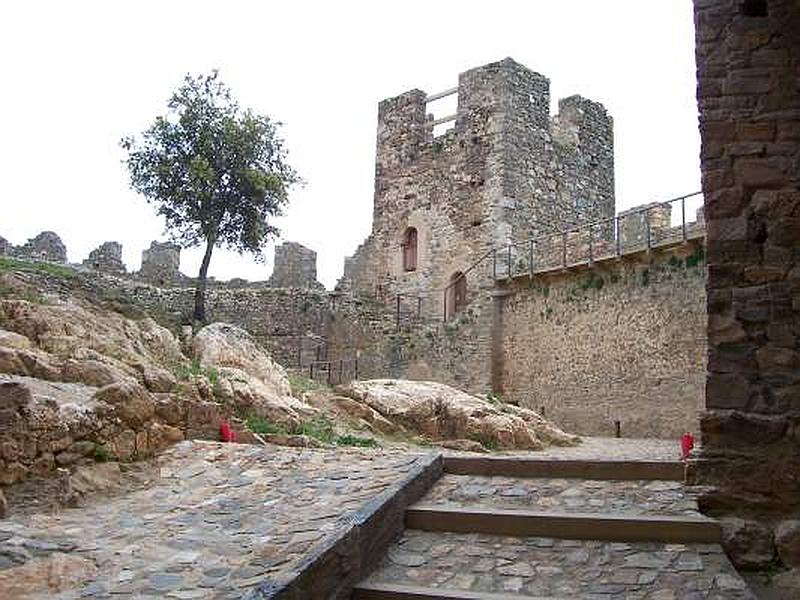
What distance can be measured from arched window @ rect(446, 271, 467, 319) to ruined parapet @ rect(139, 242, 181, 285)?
7631mm

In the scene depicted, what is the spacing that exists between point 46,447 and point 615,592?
3.99m

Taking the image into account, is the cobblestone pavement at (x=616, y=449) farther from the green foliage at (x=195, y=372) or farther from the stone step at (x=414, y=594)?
the stone step at (x=414, y=594)

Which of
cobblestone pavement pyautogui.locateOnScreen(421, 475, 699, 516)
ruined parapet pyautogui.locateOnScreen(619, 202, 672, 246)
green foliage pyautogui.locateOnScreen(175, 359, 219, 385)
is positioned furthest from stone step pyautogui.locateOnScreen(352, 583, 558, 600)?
ruined parapet pyautogui.locateOnScreen(619, 202, 672, 246)

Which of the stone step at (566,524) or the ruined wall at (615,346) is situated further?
the ruined wall at (615,346)

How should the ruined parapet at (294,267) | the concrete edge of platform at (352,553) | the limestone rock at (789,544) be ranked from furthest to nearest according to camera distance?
the ruined parapet at (294,267) → the limestone rock at (789,544) → the concrete edge of platform at (352,553)

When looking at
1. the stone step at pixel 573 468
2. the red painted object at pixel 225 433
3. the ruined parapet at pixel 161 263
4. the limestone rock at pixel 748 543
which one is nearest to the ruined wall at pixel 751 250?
the limestone rock at pixel 748 543

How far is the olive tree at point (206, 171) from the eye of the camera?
18141 mm

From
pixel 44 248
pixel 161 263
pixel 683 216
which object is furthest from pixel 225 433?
pixel 44 248

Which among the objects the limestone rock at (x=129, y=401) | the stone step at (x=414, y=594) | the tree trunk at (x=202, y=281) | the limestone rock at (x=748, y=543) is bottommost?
the stone step at (x=414, y=594)

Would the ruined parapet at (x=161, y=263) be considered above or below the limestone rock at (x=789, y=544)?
above

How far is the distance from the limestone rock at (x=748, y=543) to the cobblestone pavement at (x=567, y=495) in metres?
0.30

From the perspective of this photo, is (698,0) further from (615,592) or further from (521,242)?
(521,242)

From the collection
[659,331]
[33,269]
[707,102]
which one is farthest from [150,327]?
[707,102]

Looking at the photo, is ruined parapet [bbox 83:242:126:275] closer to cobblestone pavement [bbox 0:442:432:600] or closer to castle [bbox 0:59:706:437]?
castle [bbox 0:59:706:437]
